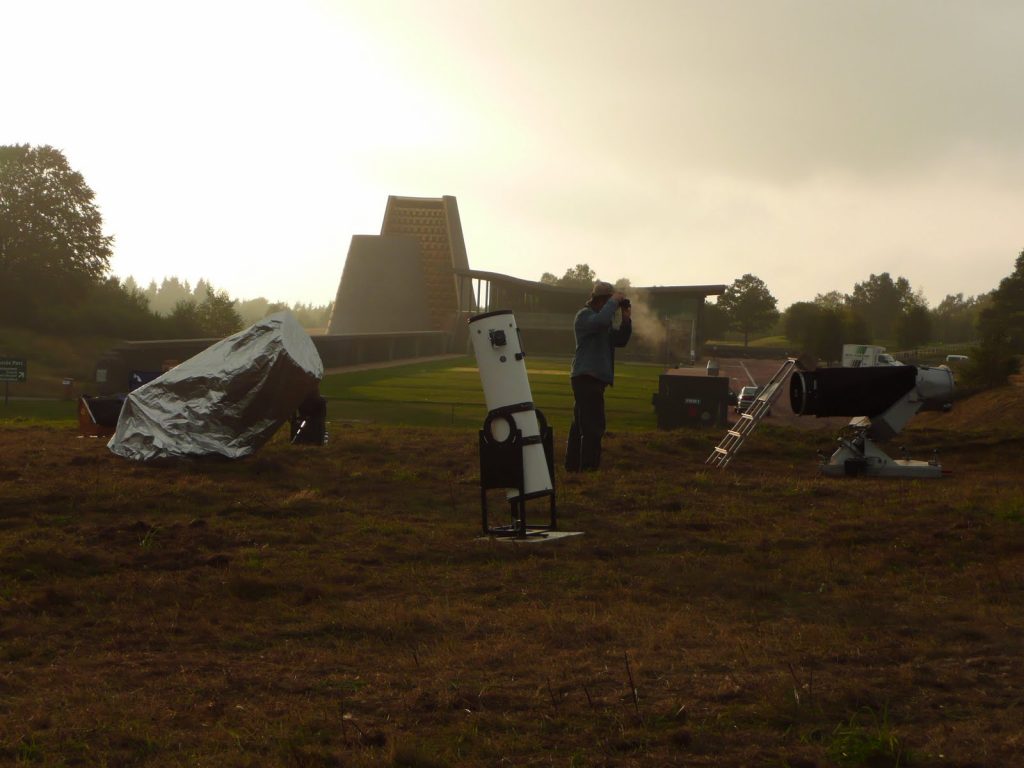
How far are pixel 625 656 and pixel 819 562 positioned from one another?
10.4 ft

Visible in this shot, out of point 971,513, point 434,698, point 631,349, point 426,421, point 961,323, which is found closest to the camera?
point 434,698

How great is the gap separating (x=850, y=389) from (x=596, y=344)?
10.8 feet

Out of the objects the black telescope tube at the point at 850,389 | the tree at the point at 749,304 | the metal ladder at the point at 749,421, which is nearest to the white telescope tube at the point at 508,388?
the black telescope tube at the point at 850,389

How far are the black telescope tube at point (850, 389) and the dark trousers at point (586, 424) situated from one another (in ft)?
7.58

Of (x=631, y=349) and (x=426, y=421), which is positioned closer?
(x=426, y=421)

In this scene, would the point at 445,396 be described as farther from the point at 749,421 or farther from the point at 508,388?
the point at 508,388

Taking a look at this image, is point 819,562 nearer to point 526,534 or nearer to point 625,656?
point 526,534

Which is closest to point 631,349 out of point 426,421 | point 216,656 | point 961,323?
point 961,323

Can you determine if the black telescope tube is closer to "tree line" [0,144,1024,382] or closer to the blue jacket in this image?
the blue jacket

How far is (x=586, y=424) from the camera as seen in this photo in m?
13.0

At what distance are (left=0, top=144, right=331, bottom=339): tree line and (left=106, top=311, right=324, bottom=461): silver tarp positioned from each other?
4652 centimetres

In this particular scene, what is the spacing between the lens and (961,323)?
78.1 meters

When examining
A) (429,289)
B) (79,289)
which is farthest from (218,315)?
(429,289)

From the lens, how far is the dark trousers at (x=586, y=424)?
12.5 m
